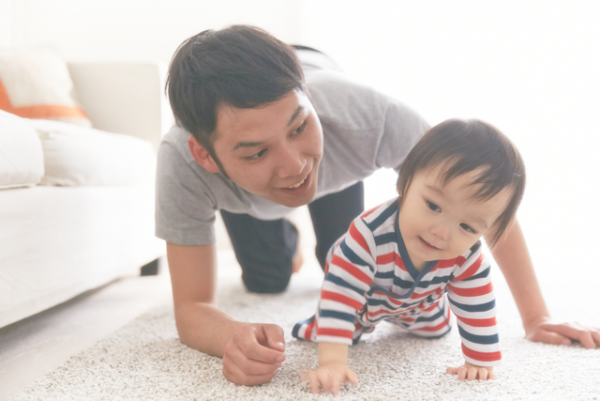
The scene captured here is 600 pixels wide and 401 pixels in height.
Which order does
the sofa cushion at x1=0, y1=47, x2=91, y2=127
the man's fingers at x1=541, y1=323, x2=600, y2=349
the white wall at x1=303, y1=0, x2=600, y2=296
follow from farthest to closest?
the white wall at x1=303, y1=0, x2=600, y2=296 < the sofa cushion at x1=0, y1=47, x2=91, y2=127 < the man's fingers at x1=541, y1=323, x2=600, y2=349

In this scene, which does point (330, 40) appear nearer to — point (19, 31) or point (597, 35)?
point (597, 35)

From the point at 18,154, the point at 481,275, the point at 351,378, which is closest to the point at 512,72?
the point at 481,275

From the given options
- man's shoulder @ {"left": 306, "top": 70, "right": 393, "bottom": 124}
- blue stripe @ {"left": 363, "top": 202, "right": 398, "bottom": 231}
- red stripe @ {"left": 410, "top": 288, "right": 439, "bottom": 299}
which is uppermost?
man's shoulder @ {"left": 306, "top": 70, "right": 393, "bottom": 124}

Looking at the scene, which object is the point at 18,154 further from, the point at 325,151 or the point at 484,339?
the point at 484,339

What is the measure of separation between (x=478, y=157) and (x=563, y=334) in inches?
17.1

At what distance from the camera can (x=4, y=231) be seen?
0.78 m

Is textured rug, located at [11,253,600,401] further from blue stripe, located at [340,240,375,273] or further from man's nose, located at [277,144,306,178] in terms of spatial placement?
man's nose, located at [277,144,306,178]

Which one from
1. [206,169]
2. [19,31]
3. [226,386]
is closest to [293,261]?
[206,169]

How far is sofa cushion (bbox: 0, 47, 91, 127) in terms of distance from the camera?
1383 mm

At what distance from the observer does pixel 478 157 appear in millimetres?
633

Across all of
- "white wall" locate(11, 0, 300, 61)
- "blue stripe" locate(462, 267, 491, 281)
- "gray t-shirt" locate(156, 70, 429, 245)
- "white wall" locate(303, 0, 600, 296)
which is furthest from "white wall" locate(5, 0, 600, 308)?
"blue stripe" locate(462, 267, 491, 281)

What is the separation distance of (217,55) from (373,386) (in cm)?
54

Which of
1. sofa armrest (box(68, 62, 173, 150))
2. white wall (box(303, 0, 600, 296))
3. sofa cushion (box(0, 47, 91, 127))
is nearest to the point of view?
sofa cushion (box(0, 47, 91, 127))

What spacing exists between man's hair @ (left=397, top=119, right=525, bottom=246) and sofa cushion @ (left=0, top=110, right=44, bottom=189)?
65 centimetres
